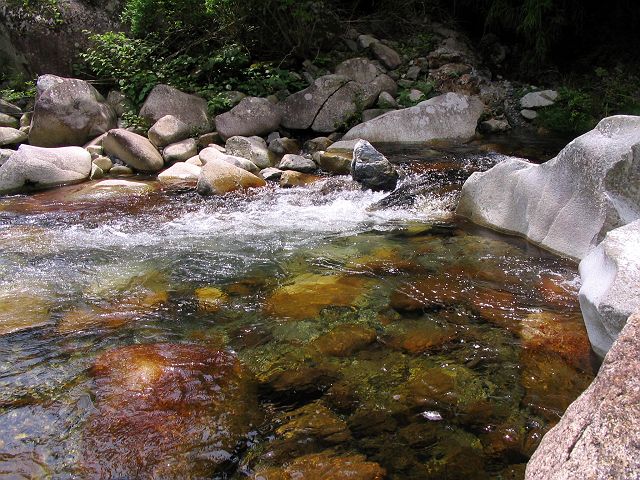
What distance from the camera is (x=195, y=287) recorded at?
3750 mm

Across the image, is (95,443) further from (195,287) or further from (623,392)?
(623,392)

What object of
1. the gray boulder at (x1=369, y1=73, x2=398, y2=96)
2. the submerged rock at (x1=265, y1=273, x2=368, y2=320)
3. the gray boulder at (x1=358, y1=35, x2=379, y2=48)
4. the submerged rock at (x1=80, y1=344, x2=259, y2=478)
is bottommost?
the submerged rock at (x1=265, y1=273, x2=368, y2=320)

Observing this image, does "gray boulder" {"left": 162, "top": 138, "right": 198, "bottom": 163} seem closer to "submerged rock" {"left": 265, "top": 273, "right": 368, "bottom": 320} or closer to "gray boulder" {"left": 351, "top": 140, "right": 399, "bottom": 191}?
"gray boulder" {"left": 351, "top": 140, "right": 399, "bottom": 191}

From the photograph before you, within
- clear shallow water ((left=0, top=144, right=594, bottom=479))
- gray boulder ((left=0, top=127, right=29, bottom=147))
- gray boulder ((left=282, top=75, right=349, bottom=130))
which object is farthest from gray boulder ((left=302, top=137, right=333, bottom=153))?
gray boulder ((left=0, top=127, right=29, bottom=147))

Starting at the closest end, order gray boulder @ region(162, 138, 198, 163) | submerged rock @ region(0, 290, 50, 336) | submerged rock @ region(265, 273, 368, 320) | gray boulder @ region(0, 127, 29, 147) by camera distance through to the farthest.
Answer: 1. submerged rock @ region(0, 290, 50, 336)
2. submerged rock @ region(265, 273, 368, 320)
3. gray boulder @ region(162, 138, 198, 163)
4. gray boulder @ region(0, 127, 29, 147)

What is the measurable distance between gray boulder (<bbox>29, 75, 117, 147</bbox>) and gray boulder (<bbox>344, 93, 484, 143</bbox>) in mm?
4071

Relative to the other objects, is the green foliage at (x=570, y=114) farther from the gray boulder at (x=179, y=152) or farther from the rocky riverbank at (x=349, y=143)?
the gray boulder at (x=179, y=152)

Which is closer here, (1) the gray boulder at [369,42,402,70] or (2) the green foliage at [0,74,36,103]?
(2) the green foliage at [0,74,36,103]

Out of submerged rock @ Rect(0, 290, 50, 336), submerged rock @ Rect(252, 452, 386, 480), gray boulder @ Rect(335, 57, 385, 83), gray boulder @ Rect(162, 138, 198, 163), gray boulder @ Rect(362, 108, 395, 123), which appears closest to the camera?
submerged rock @ Rect(252, 452, 386, 480)

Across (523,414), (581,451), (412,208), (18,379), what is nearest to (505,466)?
(523,414)

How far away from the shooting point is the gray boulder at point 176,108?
8727mm

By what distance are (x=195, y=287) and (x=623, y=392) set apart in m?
2.84

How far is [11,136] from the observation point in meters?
8.34

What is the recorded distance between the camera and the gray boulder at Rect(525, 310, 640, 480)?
4.54 ft
